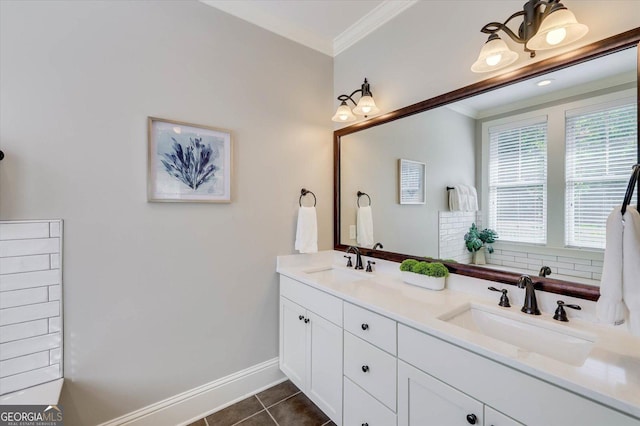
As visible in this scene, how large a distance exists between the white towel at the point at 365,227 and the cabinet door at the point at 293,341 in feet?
2.27

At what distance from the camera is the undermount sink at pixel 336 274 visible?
1.96 m

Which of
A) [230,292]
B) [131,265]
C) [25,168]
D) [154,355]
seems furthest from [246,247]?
[25,168]

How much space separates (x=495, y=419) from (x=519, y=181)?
103 centimetres

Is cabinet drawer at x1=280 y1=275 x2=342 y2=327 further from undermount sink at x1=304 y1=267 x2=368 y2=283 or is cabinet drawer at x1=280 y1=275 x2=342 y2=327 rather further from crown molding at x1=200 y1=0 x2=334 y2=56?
crown molding at x1=200 y1=0 x2=334 y2=56

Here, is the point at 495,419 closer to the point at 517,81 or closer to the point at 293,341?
the point at 293,341

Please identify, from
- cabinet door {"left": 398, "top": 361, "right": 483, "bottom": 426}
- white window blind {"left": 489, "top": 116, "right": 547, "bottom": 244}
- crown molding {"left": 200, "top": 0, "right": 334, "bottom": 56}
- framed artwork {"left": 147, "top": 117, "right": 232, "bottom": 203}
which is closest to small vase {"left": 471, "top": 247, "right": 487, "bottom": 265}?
white window blind {"left": 489, "top": 116, "right": 547, "bottom": 244}

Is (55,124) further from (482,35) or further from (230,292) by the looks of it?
(482,35)

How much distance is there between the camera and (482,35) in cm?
145

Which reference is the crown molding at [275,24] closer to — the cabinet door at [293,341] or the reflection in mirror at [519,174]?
the reflection in mirror at [519,174]

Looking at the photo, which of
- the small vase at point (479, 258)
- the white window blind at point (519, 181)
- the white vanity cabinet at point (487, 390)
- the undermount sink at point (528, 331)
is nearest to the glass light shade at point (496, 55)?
the white window blind at point (519, 181)

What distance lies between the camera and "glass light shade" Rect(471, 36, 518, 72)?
1.26m

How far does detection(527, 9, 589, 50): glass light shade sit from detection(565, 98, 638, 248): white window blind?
0.96ft

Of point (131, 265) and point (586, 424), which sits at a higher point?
point (131, 265)

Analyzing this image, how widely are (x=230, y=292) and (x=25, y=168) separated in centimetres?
123
